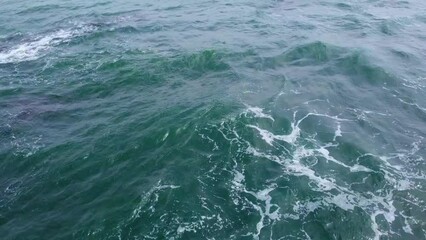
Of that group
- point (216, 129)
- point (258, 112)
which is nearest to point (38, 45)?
point (216, 129)

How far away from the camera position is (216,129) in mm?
30203

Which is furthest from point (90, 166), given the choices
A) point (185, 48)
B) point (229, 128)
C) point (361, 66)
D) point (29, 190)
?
point (361, 66)

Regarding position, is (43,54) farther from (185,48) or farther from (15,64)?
(185,48)

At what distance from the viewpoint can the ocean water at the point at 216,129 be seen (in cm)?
2292

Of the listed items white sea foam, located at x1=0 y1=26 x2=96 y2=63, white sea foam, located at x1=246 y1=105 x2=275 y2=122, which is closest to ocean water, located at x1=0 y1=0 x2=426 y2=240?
white sea foam, located at x1=246 y1=105 x2=275 y2=122

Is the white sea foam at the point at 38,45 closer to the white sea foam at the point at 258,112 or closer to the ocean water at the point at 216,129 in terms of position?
the ocean water at the point at 216,129

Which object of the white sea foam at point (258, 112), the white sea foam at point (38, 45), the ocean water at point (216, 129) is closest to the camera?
the ocean water at point (216, 129)

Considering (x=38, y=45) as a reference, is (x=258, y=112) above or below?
below

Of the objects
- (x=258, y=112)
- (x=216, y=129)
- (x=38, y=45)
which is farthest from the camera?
(x=38, y=45)

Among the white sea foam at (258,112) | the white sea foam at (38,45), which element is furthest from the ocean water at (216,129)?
the white sea foam at (38,45)

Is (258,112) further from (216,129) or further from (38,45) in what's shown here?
(38,45)

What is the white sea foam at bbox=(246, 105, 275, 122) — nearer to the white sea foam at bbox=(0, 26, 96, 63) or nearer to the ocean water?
the ocean water

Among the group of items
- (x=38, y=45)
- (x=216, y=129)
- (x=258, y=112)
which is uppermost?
(x=38, y=45)

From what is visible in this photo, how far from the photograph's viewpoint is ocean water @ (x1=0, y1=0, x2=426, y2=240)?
22.9 m
